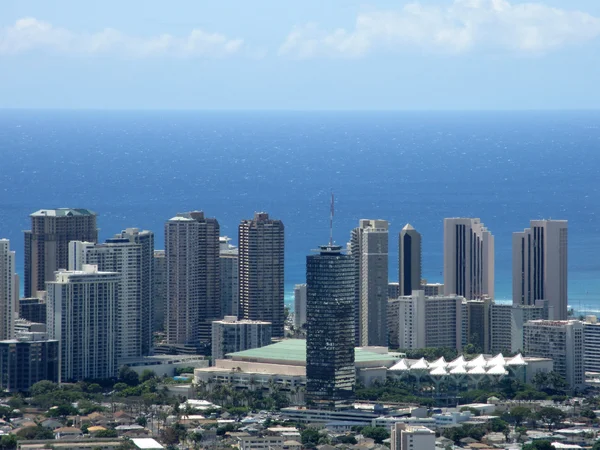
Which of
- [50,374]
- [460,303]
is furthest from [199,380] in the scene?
[460,303]

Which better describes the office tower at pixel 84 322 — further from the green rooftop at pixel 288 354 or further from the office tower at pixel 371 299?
the office tower at pixel 371 299

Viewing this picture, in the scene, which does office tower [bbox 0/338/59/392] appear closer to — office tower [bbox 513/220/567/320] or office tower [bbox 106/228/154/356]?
office tower [bbox 106/228/154/356]

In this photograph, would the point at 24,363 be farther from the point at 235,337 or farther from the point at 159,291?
the point at 159,291

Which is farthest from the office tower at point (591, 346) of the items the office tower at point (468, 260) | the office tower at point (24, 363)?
the office tower at point (24, 363)

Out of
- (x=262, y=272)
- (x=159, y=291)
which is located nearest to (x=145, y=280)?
(x=159, y=291)

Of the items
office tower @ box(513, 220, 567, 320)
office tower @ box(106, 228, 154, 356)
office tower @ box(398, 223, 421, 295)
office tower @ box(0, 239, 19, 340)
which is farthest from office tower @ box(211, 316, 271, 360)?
office tower @ box(513, 220, 567, 320)

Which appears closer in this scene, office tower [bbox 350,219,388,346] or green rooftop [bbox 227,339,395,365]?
green rooftop [bbox 227,339,395,365]
